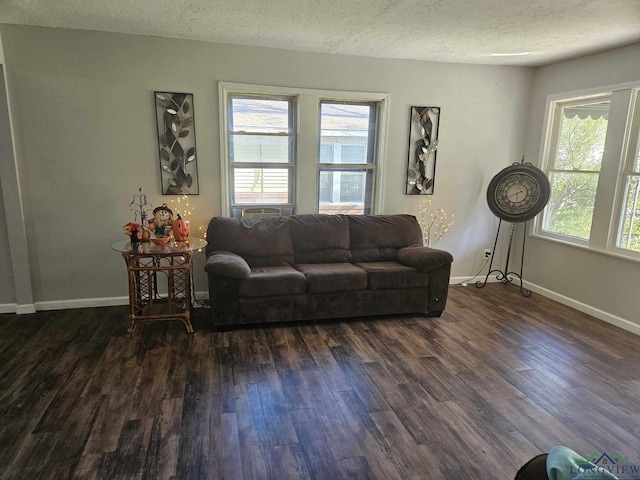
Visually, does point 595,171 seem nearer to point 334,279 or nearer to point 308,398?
point 334,279

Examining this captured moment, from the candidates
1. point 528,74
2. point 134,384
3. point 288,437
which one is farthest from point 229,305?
point 528,74

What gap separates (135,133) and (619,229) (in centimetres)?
470

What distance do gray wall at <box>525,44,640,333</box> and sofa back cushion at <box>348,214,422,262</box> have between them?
156 centimetres

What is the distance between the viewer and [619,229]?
12.6ft

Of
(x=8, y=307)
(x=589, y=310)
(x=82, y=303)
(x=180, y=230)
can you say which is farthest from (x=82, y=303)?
(x=589, y=310)

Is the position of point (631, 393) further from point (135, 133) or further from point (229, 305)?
point (135, 133)

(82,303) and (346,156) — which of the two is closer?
(82,303)

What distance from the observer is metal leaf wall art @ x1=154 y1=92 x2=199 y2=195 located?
3.82m

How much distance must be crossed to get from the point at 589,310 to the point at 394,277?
6.84ft

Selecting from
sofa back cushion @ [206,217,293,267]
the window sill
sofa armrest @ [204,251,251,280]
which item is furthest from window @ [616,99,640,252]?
sofa armrest @ [204,251,251,280]

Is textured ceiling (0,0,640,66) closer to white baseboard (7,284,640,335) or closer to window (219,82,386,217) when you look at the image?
window (219,82,386,217)

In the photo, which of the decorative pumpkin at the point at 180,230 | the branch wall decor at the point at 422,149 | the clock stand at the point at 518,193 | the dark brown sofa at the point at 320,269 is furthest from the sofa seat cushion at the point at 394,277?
the decorative pumpkin at the point at 180,230

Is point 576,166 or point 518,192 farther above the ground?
point 576,166

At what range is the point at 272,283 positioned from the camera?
3.46 metres
